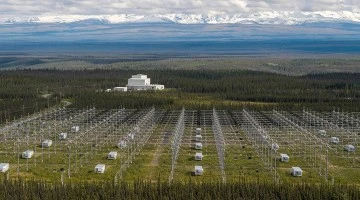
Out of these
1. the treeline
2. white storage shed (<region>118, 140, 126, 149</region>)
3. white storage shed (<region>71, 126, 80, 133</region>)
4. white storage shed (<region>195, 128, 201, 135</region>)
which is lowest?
white storage shed (<region>195, 128, 201, 135</region>)

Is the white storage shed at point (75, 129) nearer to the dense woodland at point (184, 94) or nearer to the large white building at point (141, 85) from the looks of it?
the dense woodland at point (184, 94)

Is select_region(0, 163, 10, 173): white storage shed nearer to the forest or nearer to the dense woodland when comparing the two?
the forest

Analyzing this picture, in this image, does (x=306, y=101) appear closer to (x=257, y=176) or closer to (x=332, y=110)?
(x=332, y=110)

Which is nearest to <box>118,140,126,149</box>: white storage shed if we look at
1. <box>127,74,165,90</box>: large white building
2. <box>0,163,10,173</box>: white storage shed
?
<box>0,163,10,173</box>: white storage shed

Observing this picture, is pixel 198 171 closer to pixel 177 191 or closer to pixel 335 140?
pixel 177 191

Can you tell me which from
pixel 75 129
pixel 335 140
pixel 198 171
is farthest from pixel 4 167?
pixel 335 140

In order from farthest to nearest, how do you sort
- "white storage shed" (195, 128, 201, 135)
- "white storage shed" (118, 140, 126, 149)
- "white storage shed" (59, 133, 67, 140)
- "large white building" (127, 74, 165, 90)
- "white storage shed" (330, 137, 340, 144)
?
"large white building" (127, 74, 165, 90)
"white storage shed" (195, 128, 201, 135)
"white storage shed" (59, 133, 67, 140)
"white storage shed" (330, 137, 340, 144)
"white storage shed" (118, 140, 126, 149)
